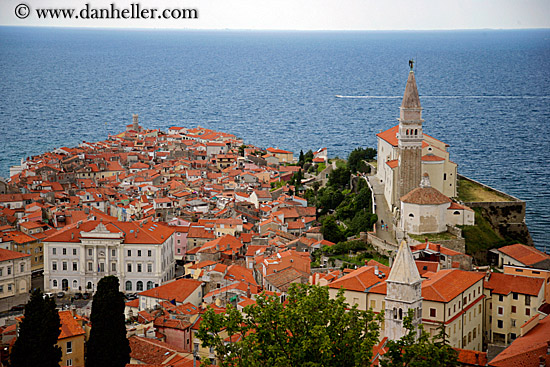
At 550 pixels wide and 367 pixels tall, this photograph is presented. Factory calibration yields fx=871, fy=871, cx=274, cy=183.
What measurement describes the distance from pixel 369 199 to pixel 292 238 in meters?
5.32

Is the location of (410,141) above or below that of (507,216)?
above

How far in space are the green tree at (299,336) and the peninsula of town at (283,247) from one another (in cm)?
134

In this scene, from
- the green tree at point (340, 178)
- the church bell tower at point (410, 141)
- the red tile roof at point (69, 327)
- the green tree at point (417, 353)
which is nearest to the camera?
the green tree at point (417, 353)

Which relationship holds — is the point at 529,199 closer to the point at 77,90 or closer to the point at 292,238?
the point at 292,238

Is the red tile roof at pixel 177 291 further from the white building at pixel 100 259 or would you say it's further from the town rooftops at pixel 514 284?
the town rooftops at pixel 514 284

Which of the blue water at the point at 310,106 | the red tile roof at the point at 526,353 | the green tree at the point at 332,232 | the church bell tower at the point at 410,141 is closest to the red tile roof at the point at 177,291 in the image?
the green tree at the point at 332,232

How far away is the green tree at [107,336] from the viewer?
25.5m

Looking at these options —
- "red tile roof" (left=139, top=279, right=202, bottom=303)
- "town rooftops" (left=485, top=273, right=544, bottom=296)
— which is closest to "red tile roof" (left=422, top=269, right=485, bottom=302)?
"town rooftops" (left=485, top=273, right=544, bottom=296)

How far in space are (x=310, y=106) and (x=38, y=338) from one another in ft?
335

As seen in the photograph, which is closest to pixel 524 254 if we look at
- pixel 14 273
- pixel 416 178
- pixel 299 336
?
pixel 416 178

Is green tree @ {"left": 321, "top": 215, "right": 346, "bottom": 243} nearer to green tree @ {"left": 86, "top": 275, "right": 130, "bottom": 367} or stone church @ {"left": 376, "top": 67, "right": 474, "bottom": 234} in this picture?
stone church @ {"left": 376, "top": 67, "right": 474, "bottom": 234}

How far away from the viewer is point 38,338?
2378 centimetres

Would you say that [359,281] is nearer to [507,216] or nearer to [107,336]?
[107,336]

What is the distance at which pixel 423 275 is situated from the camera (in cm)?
3131
